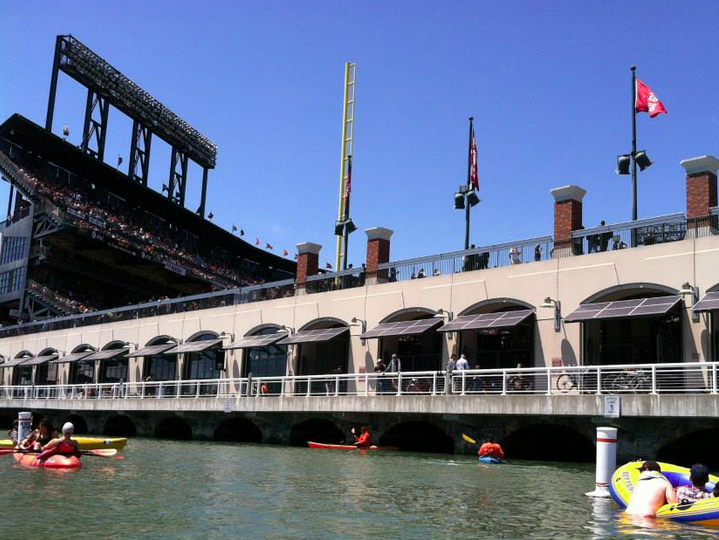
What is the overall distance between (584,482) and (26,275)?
61.7 meters

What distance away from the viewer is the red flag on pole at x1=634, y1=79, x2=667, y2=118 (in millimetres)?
32219

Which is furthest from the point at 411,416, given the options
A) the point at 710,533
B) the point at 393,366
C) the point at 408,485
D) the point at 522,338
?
the point at 710,533

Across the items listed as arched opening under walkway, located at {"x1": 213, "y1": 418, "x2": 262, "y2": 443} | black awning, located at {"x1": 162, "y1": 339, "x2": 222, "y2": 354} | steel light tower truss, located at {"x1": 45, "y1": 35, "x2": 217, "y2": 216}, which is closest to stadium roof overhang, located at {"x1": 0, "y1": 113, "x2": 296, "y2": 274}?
steel light tower truss, located at {"x1": 45, "y1": 35, "x2": 217, "y2": 216}

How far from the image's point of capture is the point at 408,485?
1852 centimetres

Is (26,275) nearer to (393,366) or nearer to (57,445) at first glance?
(393,366)

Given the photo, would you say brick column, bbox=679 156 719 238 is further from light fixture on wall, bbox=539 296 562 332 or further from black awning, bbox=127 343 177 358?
black awning, bbox=127 343 177 358

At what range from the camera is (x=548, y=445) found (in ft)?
97.7

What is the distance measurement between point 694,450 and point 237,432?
21929mm

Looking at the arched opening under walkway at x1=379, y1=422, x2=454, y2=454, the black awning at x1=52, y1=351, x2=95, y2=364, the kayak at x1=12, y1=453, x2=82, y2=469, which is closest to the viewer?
the kayak at x1=12, y1=453, x2=82, y2=469

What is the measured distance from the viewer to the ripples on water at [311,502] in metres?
12.4

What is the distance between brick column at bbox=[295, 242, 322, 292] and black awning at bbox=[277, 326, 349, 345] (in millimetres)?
3016

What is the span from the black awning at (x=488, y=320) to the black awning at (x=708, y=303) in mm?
6650

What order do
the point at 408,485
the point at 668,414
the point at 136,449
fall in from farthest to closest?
the point at 136,449 < the point at 668,414 < the point at 408,485

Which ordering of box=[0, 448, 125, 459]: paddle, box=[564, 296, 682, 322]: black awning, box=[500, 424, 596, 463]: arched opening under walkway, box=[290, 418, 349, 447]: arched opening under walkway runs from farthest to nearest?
box=[290, 418, 349, 447]: arched opening under walkway → box=[500, 424, 596, 463]: arched opening under walkway → box=[564, 296, 682, 322]: black awning → box=[0, 448, 125, 459]: paddle
